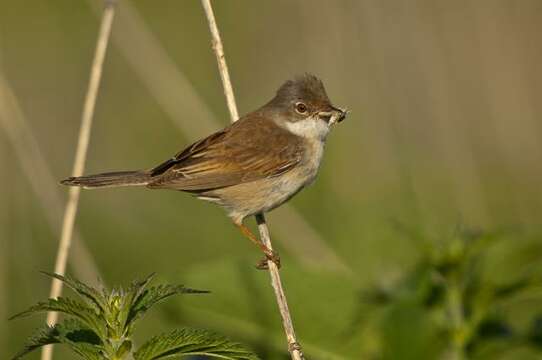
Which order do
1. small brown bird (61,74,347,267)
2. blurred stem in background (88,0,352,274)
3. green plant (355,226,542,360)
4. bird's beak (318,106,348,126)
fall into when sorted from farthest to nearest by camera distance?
blurred stem in background (88,0,352,274) → bird's beak (318,106,348,126) → small brown bird (61,74,347,267) → green plant (355,226,542,360)

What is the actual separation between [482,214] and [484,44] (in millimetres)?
1253

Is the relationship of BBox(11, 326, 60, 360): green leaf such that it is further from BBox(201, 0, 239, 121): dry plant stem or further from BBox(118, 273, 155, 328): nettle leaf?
BBox(201, 0, 239, 121): dry plant stem

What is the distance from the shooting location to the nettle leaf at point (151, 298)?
2.08 metres

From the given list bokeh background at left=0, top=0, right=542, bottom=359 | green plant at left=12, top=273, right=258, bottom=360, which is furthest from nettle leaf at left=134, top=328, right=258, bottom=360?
bokeh background at left=0, top=0, right=542, bottom=359

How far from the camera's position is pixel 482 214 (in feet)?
19.1

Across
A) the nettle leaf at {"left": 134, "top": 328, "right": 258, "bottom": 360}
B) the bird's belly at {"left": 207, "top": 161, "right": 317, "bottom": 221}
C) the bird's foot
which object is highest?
the bird's belly at {"left": 207, "top": 161, "right": 317, "bottom": 221}

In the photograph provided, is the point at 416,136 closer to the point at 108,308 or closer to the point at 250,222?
the point at 250,222

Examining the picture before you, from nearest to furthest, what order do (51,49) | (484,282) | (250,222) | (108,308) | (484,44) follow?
(108,308)
(484,282)
(484,44)
(250,222)
(51,49)

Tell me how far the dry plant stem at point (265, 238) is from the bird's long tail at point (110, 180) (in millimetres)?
495

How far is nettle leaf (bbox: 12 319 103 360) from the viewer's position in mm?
2033

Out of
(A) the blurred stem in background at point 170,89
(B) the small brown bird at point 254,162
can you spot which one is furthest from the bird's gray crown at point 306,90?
(A) the blurred stem in background at point 170,89

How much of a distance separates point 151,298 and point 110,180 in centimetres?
181

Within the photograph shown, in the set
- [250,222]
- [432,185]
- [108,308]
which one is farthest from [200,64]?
[108,308]

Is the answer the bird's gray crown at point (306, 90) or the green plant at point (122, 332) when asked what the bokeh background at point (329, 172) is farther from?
the green plant at point (122, 332)
